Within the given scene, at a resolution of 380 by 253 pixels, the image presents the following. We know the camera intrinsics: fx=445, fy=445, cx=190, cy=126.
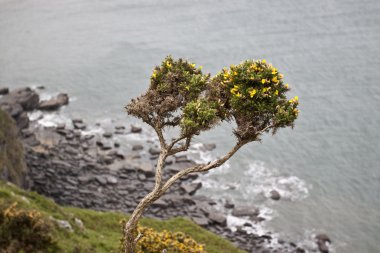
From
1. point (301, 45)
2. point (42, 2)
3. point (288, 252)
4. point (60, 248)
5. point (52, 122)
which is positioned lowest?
point (288, 252)

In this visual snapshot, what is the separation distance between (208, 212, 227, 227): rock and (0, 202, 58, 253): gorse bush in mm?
30398

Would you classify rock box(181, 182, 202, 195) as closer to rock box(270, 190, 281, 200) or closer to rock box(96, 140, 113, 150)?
rock box(270, 190, 281, 200)

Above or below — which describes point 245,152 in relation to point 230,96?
below

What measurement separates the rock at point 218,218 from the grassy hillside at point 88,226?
16.3ft

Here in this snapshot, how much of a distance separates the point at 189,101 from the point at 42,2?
144194 millimetres

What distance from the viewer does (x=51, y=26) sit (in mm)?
130500

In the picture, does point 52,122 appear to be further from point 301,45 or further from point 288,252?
point 301,45

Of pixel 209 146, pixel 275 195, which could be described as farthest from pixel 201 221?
pixel 209 146

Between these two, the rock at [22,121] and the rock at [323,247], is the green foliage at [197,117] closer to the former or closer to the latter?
the rock at [323,247]

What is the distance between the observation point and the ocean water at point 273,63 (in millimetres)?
62531

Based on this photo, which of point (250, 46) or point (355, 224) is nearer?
point (355, 224)

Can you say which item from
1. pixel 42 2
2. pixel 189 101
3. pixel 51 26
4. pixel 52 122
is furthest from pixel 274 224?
pixel 42 2

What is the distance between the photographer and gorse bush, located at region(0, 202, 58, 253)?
3027 centimetres

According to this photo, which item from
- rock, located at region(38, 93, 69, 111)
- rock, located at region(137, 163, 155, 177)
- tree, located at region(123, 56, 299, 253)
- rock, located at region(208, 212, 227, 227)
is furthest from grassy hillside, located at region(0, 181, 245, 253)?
rock, located at region(38, 93, 69, 111)
